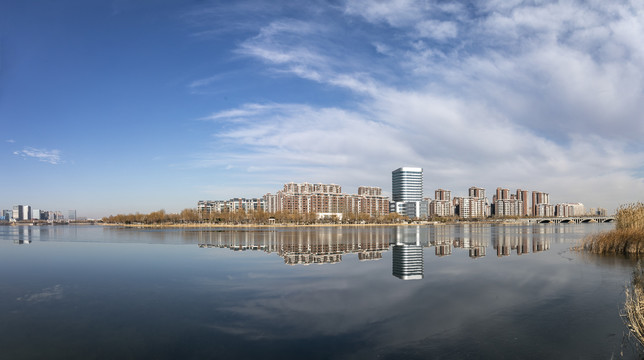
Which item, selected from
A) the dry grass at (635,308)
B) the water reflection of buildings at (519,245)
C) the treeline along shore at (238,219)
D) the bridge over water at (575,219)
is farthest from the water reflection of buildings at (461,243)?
the bridge over water at (575,219)

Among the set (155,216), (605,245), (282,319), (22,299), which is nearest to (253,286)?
(282,319)

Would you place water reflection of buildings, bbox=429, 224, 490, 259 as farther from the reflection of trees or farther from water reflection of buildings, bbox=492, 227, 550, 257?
water reflection of buildings, bbox=492, 227, 550, 257

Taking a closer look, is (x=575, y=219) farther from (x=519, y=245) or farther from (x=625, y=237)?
(x=625, y=237)

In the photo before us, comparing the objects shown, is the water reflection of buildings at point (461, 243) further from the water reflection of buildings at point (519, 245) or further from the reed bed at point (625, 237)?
the reed bed at point (625, 237)

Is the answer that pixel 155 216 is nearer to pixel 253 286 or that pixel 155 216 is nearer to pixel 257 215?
pixel 257 215

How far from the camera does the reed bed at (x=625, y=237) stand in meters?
29.5

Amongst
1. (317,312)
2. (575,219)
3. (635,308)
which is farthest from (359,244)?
(575,219)

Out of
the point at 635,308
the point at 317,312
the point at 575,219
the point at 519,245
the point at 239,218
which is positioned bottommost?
the point at 575,219

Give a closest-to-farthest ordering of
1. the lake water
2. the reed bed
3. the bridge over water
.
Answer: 1. the lake water
2. the reed bed
3. the bridge over water

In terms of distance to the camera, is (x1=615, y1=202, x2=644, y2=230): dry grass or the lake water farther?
(x1=615, y1=202, x2=644, y2=230): dry grass

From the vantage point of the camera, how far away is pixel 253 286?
18.6 meters

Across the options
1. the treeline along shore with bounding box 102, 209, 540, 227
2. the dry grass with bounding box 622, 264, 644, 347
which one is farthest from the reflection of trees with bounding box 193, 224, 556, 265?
the treeline along shore with bounding box 102, 209, 540, 227

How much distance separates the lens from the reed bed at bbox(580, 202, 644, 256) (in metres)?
29.5

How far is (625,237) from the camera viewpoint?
1185 inches
